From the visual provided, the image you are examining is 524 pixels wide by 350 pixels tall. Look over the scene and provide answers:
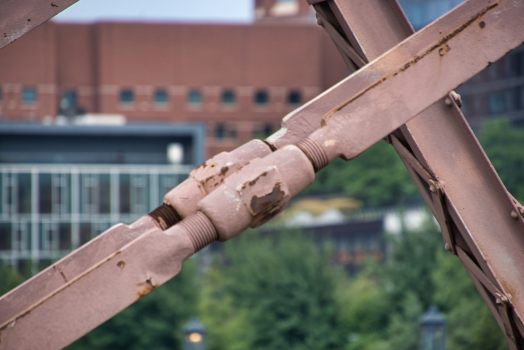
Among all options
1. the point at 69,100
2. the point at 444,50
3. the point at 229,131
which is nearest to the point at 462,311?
the point at 444,50


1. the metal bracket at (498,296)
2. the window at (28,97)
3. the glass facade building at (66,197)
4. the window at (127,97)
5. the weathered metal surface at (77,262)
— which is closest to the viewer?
the weathered metal surface at (77,262)

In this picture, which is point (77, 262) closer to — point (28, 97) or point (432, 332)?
point (432, 332)

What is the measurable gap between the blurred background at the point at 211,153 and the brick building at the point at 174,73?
15 centimetres

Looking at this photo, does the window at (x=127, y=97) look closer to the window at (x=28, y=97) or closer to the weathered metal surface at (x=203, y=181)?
the window at (x=28, y=97)

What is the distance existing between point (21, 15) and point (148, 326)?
26.1 metres

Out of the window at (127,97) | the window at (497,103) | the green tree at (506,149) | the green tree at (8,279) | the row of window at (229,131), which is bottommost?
the green tree at (8,279)

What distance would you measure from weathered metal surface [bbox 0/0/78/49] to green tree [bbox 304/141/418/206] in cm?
6306

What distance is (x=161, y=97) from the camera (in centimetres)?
7569

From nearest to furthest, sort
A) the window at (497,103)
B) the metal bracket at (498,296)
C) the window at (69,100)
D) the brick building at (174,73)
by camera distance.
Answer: the metal bracket at (498,296)
the window at (497,103)
the window at (69,100)
the brick building at (174,73)

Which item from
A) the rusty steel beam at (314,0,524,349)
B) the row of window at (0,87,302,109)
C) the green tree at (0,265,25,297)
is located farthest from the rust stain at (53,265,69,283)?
the row of window at (0,87,302,109)

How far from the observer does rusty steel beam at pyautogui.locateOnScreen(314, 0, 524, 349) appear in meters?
2.94

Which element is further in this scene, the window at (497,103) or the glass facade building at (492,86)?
the window at (497,103)

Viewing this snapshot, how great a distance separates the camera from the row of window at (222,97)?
7434 cm

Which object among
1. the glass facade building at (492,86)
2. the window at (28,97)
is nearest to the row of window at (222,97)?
the window at (28,97)
